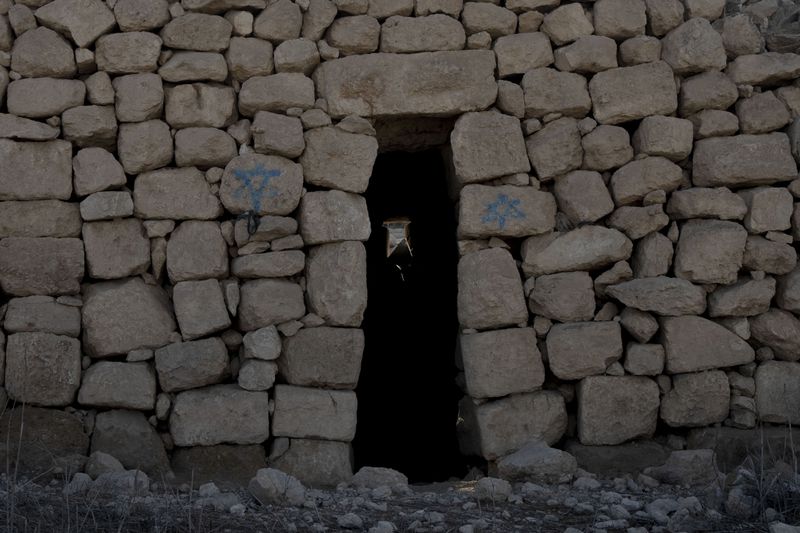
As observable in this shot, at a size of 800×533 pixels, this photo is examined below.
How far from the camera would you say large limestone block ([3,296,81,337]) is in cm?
426

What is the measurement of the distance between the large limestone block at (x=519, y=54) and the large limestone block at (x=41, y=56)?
245 cm

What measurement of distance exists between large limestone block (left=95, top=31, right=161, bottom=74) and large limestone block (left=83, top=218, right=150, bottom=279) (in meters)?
0.87

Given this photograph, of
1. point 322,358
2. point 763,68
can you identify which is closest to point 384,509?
point 322,358

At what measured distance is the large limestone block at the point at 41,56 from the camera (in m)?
4.48

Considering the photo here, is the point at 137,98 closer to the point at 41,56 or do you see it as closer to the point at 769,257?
the point at 41,56

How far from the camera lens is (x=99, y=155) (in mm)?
4465

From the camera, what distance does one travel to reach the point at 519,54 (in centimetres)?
481

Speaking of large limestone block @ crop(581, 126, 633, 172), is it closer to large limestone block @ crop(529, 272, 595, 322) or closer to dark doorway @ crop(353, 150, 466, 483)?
large limestone block @ crop(529, 272, 595, 322)

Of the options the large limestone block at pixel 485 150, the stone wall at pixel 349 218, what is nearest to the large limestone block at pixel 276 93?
the stone wall at pixel 349 218

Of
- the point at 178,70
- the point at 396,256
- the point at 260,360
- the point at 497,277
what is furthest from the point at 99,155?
the point at 396,256

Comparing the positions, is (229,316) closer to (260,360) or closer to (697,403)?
(260,360)

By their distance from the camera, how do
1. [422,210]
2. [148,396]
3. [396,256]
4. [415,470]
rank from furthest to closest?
[396,256] < [422,210] < [415,470] < [148,396]

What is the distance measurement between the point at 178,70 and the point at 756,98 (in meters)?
3.41

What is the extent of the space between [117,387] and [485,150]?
2.42m
